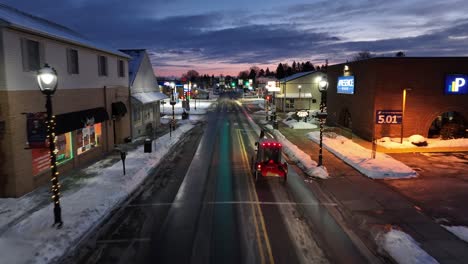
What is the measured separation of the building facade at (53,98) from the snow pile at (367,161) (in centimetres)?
1719

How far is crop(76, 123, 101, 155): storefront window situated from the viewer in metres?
21.9

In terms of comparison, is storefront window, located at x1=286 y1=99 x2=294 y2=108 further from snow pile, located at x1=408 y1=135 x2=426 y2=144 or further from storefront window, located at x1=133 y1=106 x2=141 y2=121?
snow pile, located at x1=408 y1=135 x2=426 y2=144

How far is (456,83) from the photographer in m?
30.1

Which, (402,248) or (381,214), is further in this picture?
(381,214)

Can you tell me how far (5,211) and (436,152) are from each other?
2770cm

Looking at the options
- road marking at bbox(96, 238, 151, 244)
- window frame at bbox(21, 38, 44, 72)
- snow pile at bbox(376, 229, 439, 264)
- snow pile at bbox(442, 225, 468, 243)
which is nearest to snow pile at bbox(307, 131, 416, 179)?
snow pile at bbox(442, 225, 468, 243)

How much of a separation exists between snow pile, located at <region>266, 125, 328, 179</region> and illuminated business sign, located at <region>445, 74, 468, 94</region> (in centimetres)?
1447

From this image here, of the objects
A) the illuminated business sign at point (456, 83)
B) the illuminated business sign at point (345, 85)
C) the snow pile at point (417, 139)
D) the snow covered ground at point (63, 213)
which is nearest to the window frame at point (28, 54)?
the snow covered ground at point (63, 213)

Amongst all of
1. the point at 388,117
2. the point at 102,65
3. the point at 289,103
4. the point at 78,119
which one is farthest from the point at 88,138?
the point at 289,103

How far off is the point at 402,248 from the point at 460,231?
3.13 m

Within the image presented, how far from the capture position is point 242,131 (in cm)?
3962

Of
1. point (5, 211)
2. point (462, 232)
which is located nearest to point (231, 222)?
point (462, 232)

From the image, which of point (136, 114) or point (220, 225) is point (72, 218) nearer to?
point (220, 225)

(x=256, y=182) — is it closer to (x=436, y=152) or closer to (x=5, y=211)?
(x=5, y=211)
